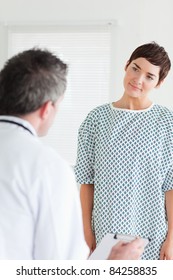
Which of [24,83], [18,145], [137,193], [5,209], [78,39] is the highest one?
[78,39]

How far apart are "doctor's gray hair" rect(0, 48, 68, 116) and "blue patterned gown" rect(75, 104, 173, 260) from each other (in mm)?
758

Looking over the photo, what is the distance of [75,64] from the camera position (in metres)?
3.80

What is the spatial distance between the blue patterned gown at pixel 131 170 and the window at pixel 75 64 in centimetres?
181

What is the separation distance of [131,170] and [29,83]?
0.84 meters

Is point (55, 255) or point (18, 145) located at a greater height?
point (18, 145)

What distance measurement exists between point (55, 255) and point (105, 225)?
80 centimetres

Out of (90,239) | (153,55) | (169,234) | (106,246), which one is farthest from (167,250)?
(153,55)

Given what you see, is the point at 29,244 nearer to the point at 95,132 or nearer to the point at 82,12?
the point at 95,132

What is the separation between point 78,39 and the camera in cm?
378

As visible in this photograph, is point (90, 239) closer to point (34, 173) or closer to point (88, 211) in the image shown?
point (88, 211)

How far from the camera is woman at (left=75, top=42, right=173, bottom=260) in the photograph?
1892 mm

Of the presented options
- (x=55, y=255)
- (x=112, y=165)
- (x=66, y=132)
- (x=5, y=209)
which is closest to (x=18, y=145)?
(x=5, y=209)

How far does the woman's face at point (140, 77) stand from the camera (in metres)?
1.92

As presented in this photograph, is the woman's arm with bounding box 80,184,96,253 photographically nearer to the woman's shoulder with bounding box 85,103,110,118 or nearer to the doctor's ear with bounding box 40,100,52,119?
the woman's shoulder with bounding box 85,103,110,118
